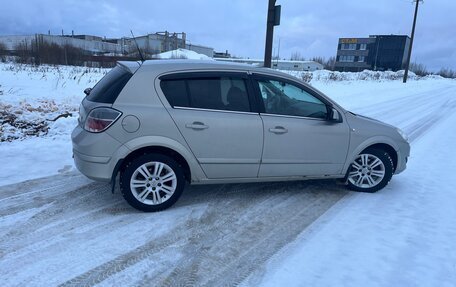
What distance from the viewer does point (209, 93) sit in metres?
4.41

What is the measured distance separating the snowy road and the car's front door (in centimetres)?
47

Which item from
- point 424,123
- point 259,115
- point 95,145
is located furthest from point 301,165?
point 424,123

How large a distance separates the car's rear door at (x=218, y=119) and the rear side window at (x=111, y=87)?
452 millimetres

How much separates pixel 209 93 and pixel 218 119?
0.35m

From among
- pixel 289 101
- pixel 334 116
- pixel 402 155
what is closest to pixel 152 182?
pixel 289 101

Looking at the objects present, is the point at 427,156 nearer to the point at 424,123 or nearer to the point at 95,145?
the point at 424,123

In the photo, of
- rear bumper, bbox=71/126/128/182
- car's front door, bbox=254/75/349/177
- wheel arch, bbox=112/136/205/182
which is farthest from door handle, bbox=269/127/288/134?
rear bumper, bbox=71/126/128/182

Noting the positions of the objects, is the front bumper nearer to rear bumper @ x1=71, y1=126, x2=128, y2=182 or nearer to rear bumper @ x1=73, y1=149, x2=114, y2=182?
rear bumper @ x1=71, y1=126, x2=128, y2=182

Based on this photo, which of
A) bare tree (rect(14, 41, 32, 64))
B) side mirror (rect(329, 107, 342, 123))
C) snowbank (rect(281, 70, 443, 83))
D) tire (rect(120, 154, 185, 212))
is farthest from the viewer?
snowbank (rect(281, 70, 443, 83))

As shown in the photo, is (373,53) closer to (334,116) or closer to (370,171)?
(370,171)

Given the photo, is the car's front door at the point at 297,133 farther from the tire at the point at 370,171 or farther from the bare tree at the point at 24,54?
the bare tree at the point at 24,54

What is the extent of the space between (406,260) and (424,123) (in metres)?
9.75

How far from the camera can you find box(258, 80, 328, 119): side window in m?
4.68

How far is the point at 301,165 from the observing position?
485 centimetres
